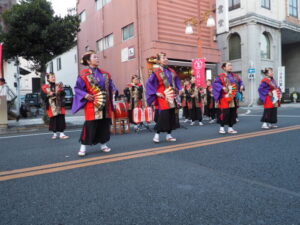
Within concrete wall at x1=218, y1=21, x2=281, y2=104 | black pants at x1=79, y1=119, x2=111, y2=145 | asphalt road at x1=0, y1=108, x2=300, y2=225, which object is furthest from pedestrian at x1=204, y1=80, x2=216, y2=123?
concrete wall at x1=218, y1=21, x2=281, y2=104

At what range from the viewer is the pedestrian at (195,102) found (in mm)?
10148

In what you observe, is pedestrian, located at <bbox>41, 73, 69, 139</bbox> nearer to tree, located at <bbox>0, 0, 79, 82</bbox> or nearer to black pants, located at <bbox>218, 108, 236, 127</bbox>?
tree, located at <bbox>0, 0, 79, 82</bbox>

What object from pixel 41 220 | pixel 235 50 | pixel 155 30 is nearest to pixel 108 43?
pixel 155 30

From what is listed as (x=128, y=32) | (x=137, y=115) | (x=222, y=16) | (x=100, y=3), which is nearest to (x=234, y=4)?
(x=222, y=16)

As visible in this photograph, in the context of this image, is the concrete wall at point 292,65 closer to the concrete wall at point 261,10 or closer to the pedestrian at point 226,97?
the concrete wall at point 261,10

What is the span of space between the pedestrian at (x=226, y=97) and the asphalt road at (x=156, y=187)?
1.89 m

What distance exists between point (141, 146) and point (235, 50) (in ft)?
67.2

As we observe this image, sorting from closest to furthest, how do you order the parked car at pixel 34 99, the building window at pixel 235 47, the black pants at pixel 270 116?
the black pants at pixel 270 116, the parked car at pixel 34 99, the building window at pixel 235 47

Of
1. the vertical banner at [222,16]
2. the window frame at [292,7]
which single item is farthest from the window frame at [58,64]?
the window frame at [292,7]

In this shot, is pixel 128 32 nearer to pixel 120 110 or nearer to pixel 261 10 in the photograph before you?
pixel 120 110

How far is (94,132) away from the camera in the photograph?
15.5 feet

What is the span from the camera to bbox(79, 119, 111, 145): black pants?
466 centimetres

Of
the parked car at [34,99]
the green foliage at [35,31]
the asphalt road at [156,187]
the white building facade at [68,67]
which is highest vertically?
the white building facade at [68,67]

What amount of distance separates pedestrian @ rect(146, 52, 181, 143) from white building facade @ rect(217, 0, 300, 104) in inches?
674
